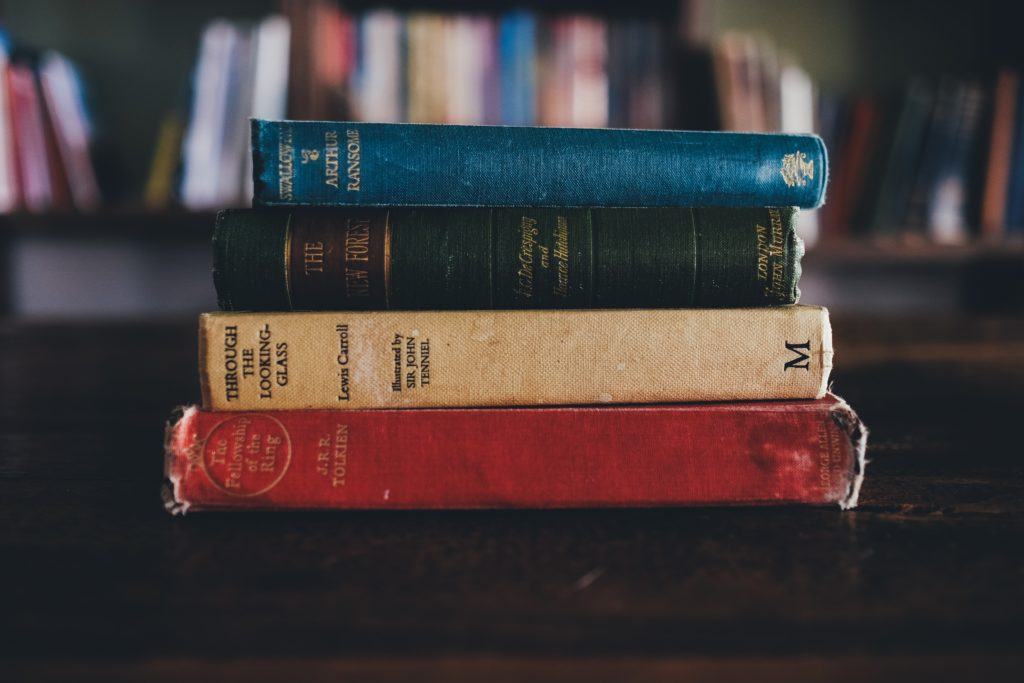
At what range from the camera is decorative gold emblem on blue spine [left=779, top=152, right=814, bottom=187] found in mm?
477

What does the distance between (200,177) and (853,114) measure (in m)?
1.48

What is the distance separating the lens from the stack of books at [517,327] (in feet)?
1.37

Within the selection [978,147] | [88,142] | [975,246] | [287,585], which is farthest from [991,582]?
[88,142]

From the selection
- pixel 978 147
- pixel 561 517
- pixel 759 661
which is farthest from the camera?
pixel 978 147

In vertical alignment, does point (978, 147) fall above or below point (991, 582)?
above

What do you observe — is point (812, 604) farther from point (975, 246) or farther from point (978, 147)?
point (978, 147)

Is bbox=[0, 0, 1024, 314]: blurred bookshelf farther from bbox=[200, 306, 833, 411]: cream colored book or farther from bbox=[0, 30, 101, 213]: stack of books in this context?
bbox=[200, 306, 833, 411]: cream colored book

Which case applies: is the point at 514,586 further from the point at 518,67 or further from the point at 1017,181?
the point at 1017,181

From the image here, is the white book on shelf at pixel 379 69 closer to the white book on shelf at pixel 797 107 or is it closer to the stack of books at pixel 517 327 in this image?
the white book on shelf at pixel 797 107

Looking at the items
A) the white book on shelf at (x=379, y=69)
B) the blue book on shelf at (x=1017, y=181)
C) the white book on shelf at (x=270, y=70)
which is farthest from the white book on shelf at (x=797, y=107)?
the white book on shelf at (x=270, y=70)

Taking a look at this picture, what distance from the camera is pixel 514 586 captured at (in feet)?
1.03

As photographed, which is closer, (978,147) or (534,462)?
(534,462)

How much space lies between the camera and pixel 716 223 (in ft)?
1.52

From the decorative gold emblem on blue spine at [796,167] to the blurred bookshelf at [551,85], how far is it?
1068 mm
